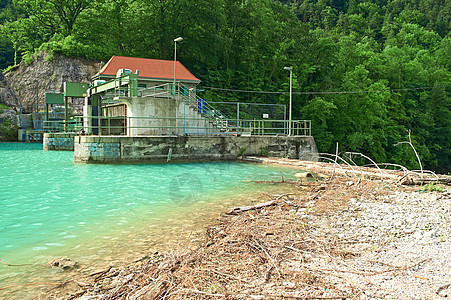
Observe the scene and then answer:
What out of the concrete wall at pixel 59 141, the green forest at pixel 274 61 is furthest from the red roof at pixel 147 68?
the concrete wall at pixel 59 141

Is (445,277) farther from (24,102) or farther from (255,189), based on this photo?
(24,102)

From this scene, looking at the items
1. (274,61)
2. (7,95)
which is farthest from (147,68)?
(7,95)

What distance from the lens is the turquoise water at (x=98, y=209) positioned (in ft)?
18.7

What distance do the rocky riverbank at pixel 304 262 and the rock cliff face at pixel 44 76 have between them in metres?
48.1

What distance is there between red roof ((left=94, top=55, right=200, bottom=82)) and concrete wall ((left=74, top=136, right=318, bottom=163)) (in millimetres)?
18423

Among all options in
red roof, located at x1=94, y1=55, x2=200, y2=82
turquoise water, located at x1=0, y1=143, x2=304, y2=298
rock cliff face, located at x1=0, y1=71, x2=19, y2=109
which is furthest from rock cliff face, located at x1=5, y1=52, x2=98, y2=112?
turquoise water, located at x1=0, y1=143, x2=304, y2=298

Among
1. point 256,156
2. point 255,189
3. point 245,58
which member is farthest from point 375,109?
point 255,189

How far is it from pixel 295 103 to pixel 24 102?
1711 inches

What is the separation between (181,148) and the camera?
68.9ft

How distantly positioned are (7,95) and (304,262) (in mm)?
59040

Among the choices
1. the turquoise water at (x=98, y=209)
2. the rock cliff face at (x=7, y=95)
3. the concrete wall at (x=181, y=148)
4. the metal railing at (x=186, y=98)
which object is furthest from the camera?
the rock cliff face at (x=7, y=95)

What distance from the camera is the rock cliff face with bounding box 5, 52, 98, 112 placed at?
47.8 meters

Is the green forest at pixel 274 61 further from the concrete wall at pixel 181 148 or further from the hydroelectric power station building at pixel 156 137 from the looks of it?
the hydroelectric power station building at pixel 156 137

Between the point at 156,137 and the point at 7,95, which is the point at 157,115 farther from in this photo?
the point at 7,95
